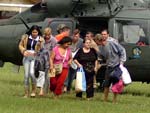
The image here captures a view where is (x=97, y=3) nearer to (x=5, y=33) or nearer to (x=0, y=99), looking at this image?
(x=5, y=33)

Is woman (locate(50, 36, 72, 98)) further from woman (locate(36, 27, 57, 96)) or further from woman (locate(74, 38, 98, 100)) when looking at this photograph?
woman (locate(36, 27, 57, 96))

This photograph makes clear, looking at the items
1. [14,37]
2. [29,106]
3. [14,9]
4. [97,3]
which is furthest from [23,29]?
[14,9]

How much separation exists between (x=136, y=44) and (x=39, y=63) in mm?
3107

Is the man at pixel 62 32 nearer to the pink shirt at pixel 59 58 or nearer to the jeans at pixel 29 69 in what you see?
the pink shirt at pixel 59 58

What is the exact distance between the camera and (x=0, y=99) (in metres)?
12.9

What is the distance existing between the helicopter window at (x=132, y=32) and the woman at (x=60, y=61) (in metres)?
2.68

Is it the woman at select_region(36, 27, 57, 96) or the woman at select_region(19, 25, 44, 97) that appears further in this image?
the woman at select_region(36, 27, 57, 96)

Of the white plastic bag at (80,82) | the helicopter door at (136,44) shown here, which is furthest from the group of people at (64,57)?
the helicopter door at (136,44)

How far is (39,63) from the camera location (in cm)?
1403

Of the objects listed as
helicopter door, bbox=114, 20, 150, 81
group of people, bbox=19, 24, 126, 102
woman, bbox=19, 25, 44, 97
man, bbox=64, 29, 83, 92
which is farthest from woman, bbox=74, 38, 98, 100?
helicopter door, bbox=114, 20, 150, 81

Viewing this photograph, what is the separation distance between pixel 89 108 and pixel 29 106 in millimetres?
1289

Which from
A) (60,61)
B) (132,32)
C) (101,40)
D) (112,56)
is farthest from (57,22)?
(112,56)

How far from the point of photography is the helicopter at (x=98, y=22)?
15648 mm

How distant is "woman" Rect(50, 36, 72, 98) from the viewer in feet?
44.2
